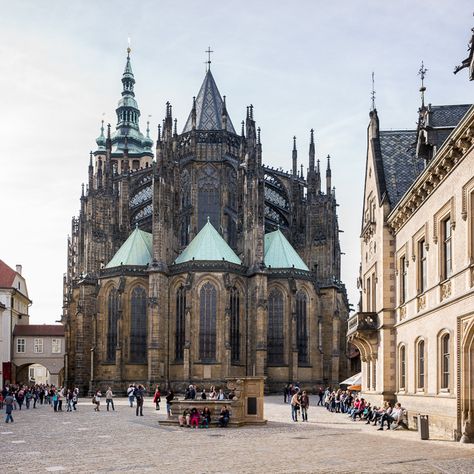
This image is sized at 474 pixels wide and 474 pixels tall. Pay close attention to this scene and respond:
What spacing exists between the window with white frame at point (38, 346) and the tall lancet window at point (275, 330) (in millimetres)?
26956

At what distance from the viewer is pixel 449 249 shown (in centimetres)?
2597

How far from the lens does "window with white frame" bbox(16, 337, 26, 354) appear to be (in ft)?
273

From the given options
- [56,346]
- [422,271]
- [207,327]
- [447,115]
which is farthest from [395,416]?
[56,346]

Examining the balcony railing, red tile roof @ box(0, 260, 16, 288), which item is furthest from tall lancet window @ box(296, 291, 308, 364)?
the balcony railing

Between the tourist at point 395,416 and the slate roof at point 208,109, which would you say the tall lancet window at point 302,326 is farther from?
the tourist at point 395,416

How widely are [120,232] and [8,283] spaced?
1329cm

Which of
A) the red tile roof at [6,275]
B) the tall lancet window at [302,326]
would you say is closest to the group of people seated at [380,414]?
the tall lancet window at [302,326]

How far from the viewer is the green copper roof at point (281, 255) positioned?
70.2m

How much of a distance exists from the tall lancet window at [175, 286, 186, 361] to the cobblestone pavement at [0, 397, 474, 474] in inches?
1230

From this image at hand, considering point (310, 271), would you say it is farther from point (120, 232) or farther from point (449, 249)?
point (449, 249)

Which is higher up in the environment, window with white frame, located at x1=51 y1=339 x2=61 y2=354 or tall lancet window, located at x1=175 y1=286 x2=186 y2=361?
tall lancet window, located at x1=175 y1=286 x2=186 y2=361

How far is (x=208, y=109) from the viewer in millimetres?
80250

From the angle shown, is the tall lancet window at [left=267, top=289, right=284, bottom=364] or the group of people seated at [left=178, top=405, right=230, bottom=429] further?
the tall lancet window at [left=267, top=289, right=284, bottom=364]

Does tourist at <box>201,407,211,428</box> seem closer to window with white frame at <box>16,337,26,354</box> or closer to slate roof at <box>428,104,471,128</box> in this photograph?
slate roof at <box>428,104,471,128</box>
